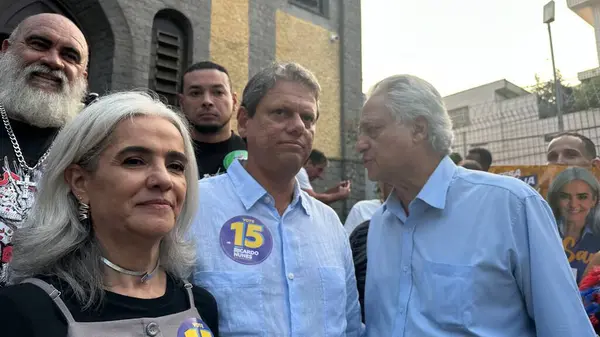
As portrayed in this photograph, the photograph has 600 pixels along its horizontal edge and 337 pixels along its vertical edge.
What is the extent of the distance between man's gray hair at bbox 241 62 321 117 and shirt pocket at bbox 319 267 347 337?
82 cm

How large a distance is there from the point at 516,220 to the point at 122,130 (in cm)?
152

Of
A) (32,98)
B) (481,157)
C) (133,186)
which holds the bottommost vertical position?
(133,186)

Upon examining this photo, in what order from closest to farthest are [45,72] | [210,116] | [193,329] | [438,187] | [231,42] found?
[193,329] < [438,187] < [45,72] < [210,116] < [231,42]

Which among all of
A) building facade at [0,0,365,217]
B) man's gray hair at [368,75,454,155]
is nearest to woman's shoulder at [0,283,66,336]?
man's gray hair at [368,75,454,155]

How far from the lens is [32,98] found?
8.07ft

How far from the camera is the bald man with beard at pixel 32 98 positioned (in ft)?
7.00

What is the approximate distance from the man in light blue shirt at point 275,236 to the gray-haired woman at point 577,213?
1.68 meters

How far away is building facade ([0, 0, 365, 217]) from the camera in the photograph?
620 cm

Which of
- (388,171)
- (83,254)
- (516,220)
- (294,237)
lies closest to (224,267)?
(294,237)

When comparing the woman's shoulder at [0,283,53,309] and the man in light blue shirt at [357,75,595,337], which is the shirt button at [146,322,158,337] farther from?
the man in light blue shirt at [357,75,595,337]

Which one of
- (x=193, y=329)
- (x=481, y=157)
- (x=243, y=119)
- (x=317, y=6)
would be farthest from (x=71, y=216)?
(x=317, y=6)

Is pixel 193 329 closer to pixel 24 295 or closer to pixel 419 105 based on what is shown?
pixel 24 295

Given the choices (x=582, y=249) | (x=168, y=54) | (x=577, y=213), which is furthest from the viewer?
(x=168, y=54)

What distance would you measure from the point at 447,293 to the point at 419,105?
85 cm
